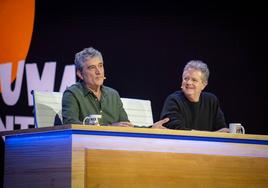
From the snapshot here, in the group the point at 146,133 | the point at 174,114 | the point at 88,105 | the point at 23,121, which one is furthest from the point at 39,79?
the point at 146,133

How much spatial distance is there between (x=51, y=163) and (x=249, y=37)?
3200 mm

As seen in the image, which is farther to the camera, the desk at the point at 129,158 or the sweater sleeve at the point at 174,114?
the sweater sleeve at the point at 174,114

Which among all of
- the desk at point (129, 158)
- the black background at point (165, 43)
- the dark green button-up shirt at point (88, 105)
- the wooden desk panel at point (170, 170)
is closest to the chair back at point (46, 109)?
the dark green button-up shirt at point (88, 105)

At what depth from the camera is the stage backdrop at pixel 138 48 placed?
5.50 metres

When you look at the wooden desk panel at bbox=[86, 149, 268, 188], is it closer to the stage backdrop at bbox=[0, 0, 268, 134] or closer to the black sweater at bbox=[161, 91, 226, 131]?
the black sweater at bbox=[161, 91, 226, 131]

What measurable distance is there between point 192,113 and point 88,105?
3.00ft

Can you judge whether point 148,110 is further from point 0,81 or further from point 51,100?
point 0,81

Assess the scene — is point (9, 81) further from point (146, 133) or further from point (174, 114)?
point (146, 133)

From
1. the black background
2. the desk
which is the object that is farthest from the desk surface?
the black background

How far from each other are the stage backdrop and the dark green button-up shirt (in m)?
0.94

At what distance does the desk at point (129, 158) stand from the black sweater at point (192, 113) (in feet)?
2.42

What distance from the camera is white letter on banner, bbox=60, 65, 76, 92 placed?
5.61m

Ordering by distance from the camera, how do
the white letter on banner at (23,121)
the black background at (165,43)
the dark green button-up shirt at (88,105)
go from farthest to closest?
1. the black background at (165,43)
2. the white letter on banner at (23,121)
3. the dark green button-up shirt at (88,105)

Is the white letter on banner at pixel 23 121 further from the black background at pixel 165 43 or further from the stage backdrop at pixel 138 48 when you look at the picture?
the black background at pixel 165 43
